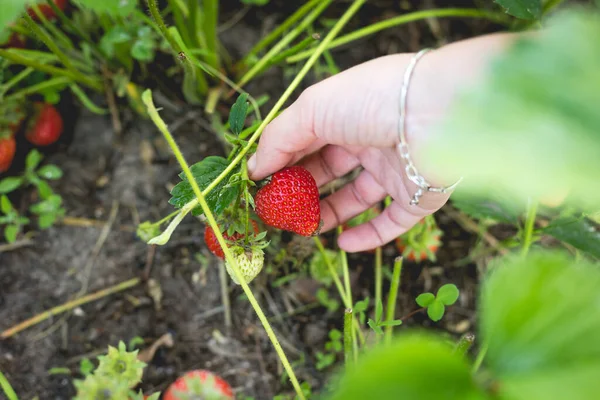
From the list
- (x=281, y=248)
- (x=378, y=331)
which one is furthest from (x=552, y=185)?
(x=281, y=248)

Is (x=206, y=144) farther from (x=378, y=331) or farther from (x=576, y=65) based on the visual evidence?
(x=576, y=65)

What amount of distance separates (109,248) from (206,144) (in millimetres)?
357

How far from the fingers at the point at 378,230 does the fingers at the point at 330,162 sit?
12cm

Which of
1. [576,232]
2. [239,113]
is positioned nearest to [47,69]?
[239,113]

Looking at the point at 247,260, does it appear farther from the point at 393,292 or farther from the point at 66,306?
the point at 66,306

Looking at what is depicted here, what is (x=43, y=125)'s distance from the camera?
1354mm

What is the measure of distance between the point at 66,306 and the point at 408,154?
35.5 inches

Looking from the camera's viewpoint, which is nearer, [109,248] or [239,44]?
[109,248]

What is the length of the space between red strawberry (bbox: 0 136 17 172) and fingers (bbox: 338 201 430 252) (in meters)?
0.82

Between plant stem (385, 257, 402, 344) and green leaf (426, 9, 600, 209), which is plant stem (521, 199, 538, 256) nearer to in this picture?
plant stem (385, 257, 402, 344)

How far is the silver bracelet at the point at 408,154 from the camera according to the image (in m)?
0.80

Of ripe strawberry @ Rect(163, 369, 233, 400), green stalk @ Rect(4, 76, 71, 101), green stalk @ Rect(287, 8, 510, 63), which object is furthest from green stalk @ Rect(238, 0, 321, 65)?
ripe strawberry @ Rect(163, 369, 233, 400)

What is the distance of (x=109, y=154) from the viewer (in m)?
1.43

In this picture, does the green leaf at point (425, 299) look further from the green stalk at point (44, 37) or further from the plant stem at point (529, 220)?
Result: the green stalk at point (44, 37)
